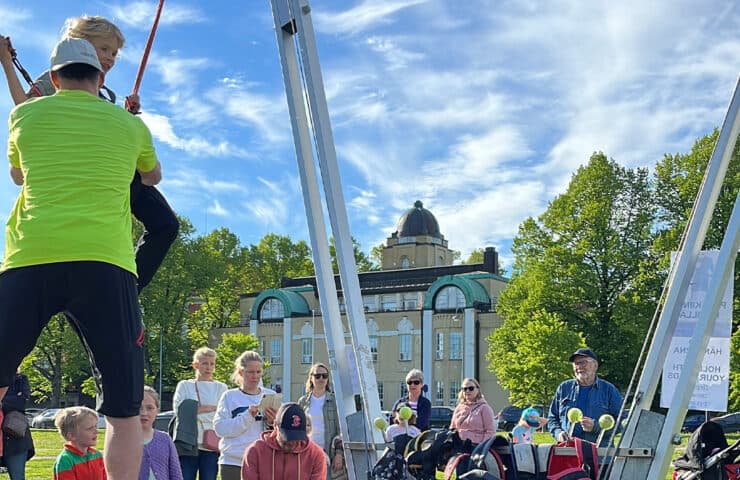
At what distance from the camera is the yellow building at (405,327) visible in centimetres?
6053

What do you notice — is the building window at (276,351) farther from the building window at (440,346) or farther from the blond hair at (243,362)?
the blond hair at (243,362)

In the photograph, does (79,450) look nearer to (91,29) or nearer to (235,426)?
(235,426)

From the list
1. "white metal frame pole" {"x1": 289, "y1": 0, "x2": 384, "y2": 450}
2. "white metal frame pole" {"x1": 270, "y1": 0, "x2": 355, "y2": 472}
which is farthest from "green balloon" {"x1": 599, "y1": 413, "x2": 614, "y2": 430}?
"white metal frame pole" {"x1": 270, "y1": 0, "x2": 355, "y2": 472}

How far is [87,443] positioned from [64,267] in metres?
3.33

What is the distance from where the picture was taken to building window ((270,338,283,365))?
70062 mm

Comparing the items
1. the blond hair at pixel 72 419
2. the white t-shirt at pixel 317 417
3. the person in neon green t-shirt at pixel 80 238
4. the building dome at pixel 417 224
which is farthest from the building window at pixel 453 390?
the person in neon green t-shirt at pixel 80 238

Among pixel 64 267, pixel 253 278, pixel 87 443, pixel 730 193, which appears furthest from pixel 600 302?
pixel 253 278

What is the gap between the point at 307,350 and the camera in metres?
68.5

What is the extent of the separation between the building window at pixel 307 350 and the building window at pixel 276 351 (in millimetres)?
2133

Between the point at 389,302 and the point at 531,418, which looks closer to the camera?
the point at 531,418

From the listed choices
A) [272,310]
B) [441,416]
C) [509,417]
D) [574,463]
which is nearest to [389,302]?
[272,310]

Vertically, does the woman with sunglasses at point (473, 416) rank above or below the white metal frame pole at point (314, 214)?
below

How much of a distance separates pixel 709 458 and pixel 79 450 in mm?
3971

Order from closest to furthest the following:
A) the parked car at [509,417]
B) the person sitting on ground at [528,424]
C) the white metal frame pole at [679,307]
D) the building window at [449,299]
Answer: the white metal frame pole at [679,307] < the person sitting on ground at [528,424] < the parked car at [509,417] < the building window at [449,299]
